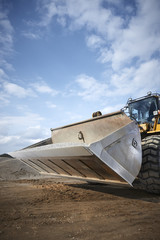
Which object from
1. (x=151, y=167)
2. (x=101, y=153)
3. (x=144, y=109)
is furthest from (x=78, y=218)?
(x=144, y=109)

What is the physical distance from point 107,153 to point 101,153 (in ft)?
Result: 0.48

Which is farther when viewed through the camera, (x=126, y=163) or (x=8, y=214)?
(x=126, y=163)

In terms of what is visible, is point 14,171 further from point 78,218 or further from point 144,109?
point 78,218

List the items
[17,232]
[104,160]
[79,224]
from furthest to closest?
[104,160] → [79,224] → [17,232]

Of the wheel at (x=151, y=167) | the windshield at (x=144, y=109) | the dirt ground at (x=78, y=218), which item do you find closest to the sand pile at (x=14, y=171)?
the dirt ground at (x=78, y=218)

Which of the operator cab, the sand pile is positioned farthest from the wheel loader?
the sand pile

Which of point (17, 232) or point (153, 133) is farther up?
point (153, 133)

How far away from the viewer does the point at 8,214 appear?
226cm

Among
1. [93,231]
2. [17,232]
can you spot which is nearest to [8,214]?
[17,232]

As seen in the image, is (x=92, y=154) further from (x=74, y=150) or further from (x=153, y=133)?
(x=153, y=133)

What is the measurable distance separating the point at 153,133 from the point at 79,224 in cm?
278

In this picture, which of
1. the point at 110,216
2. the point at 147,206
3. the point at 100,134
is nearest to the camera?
the point at 110,216

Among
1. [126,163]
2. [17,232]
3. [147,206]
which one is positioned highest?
[126,163]

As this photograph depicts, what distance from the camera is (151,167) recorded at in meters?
3.15
